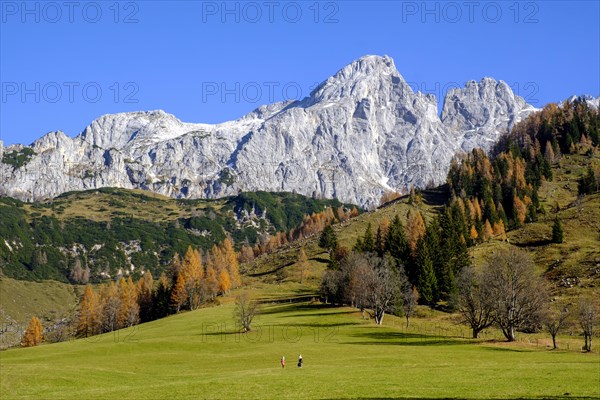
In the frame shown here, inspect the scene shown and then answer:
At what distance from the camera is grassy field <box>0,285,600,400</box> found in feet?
149

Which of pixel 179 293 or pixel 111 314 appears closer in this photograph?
pixel 179 293

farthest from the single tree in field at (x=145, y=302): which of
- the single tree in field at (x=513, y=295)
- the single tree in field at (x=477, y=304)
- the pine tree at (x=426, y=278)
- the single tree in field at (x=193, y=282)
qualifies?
the single tree in field at (x=513, y=295)

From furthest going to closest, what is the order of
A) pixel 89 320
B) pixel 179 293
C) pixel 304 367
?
pixel 89 320
pixel 179 293
pixel 304 367

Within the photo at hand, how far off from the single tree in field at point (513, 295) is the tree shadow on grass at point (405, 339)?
771 cm

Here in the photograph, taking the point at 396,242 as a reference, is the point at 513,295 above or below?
below

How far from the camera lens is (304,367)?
219 ft

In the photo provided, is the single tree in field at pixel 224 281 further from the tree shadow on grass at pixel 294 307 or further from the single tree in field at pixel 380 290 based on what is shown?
the single tree in field at pixel 380 290

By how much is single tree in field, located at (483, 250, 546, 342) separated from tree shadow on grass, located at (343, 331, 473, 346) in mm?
7708

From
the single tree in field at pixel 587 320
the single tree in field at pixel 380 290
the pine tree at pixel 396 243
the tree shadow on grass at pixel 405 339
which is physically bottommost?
the tree shadow on grass at pixel 405 339

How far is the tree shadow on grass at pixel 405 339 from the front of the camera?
89000mm

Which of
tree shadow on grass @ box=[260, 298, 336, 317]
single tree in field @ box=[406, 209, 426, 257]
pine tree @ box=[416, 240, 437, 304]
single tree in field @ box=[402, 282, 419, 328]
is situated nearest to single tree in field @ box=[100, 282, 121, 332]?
tree shadow on grass @ box=[260, 298, 336, 317]

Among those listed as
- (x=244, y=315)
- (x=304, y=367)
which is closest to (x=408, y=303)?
(x=244, y=315)

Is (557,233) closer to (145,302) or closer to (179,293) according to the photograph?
(179,293)

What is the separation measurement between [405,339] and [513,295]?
19.6 m
